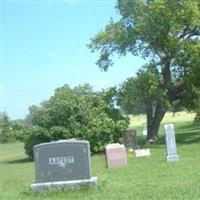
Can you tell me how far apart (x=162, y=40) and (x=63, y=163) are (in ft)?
64.4

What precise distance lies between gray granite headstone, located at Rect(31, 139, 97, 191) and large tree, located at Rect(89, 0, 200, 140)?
18745 millimetres

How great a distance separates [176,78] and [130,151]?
8.92m

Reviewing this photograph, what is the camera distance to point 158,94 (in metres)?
33.1

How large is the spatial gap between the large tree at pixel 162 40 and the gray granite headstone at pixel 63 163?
18745 mm

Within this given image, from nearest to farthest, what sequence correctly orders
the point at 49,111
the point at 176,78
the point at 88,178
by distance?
Result: the point at 88,178, the point at 49,111, the point at 176,78

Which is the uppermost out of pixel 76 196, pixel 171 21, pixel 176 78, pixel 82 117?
pixel 171 21

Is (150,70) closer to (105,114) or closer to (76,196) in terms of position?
(105,114)

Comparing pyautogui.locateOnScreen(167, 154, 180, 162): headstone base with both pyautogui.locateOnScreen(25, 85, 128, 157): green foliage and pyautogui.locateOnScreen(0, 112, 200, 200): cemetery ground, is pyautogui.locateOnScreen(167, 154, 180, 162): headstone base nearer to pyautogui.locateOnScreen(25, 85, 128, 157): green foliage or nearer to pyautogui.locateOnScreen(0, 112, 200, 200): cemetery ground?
pyautogui.locateOnScreen(0, 112, 200, 200): cemetery ground

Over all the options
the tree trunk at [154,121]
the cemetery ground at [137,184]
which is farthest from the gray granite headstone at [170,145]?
the tree trunk at [154,121]

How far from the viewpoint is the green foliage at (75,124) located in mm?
29656

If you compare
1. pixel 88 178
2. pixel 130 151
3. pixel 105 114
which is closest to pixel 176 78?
pixel 105 114

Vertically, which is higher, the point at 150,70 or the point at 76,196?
the point at 150,70

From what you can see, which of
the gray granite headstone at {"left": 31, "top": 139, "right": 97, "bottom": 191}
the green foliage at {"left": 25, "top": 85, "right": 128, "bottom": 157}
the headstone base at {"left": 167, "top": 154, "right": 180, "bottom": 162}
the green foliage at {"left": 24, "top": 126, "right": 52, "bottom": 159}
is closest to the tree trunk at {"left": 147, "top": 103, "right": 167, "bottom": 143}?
the green foliage at {"left": 25, "top": 85, "right": 128, "bottom": 157}

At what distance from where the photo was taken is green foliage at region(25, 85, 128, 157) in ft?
97.3
